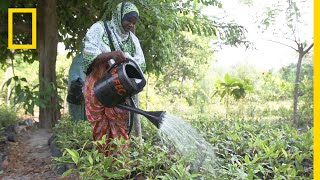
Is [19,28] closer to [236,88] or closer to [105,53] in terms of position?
[105,53]

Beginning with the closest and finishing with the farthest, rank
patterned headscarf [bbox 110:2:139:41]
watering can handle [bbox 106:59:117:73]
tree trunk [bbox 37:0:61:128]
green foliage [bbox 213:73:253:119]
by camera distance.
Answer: watering can handle [bbox 106:59:117:73], patterned headscarf [bbox 110:2:139:41], tree trunk [bbox 37:0:61:128], green foliage [bbox 213:73:253:119]

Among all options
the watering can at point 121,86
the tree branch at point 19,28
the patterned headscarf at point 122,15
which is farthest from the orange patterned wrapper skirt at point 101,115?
the tree branch at point 19,28

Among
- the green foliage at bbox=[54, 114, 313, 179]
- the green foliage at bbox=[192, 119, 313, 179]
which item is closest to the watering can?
the green foliage at bbox=[54, 114, 313, 179]

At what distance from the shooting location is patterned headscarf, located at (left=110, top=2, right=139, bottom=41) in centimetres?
301

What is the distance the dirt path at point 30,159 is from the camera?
399 centimetres

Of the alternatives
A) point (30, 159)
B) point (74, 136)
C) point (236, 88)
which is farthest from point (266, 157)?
point (236, 88)

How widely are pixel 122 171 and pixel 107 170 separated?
132mm

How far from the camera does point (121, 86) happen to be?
109 inches

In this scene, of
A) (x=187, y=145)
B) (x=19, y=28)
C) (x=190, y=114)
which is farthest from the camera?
(x=190, y=114)

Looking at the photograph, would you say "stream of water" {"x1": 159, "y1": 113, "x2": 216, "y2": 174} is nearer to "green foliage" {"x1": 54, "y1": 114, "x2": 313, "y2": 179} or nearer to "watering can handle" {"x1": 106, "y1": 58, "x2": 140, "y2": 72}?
"green foliage" {"x1": 54, "y1": 114, "x2": 313, "y2": 179}

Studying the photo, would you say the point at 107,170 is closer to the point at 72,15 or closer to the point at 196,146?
the point at 196,146

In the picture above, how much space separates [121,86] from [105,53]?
12.4 inches

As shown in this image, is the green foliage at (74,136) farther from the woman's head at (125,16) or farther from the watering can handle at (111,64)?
the woman's head at (125,16)

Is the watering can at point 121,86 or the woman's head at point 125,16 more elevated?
the woman's head at point 125,16
